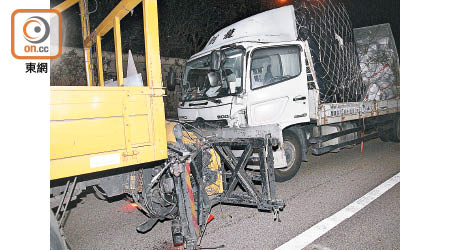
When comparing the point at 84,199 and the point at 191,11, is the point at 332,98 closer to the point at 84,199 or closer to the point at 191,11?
the point at 84,199

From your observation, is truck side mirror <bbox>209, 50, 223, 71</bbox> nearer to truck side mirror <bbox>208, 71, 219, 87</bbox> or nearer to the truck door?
truck side mirror <bbox>208, 71, 219, 87</bbox>

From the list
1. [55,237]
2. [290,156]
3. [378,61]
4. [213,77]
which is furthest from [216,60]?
[378,61]

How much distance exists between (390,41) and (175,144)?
8185 millimetres

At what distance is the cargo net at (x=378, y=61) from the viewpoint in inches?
329

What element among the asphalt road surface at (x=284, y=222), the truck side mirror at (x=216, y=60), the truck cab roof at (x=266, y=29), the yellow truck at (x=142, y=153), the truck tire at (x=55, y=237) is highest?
the truck cab roof at (x=266, y=29)

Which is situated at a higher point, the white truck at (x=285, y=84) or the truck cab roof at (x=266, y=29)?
the truck cab roof at (x=266, y=29)

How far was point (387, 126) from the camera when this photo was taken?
8.75 m

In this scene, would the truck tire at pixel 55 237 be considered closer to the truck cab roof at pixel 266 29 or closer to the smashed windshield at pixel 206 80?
the smashed windshield at pixel 206 80

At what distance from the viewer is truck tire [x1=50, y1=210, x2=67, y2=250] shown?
7.88ft

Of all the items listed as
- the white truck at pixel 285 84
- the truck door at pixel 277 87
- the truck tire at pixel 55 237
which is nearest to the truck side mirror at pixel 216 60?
the white truck at pixel 285 84

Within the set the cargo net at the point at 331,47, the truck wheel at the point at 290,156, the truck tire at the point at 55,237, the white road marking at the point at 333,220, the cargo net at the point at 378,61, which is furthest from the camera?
the cargo net at the point at 378,61

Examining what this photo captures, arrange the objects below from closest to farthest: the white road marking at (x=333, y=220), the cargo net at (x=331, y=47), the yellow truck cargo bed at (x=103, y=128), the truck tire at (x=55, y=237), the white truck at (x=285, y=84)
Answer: the yellow truck cargo bed at (x=103, y=128) < the truck tire at (x=55, y=237) < the white road marking at (x=333, y=220) < the white truck at (x=285, y=84) < the cargo net at (x=331, y=47)

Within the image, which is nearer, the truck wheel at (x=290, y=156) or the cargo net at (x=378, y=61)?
the truck wheel at (x=290, y=156)

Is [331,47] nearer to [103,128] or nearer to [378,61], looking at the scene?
[378,61]
